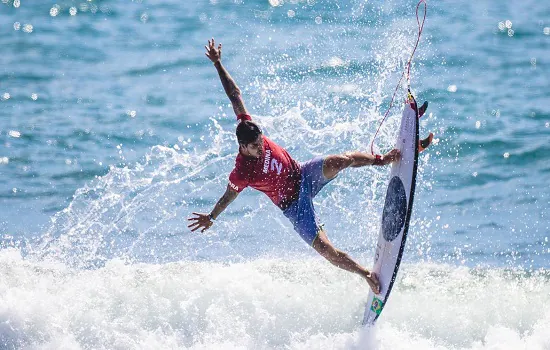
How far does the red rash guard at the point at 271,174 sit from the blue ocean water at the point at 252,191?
1.37 metres

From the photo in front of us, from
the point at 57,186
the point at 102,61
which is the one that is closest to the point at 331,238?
the point at 57,186

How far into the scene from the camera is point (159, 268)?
898 centimetres

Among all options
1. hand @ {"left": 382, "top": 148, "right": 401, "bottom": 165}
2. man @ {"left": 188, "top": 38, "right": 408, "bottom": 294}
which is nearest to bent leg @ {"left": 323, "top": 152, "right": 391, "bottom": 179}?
man @ {"left": 188, "top": 38, "right": 408, "bottom": 294}

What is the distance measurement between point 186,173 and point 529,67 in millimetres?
6716

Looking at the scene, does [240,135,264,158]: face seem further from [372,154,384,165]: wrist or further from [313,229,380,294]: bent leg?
[372,154,384,165]: wrist

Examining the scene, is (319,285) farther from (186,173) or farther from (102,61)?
(102,61)

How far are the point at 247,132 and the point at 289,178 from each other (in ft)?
2.51

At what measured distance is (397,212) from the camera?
24.7ft

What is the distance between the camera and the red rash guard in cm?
703

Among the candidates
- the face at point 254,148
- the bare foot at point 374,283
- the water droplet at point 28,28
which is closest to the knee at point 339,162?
the face at point 254,148

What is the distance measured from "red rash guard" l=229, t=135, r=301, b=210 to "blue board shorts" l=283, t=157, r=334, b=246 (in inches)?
2.2

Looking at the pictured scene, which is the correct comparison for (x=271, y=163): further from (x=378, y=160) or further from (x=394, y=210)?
(x=394, y=210)

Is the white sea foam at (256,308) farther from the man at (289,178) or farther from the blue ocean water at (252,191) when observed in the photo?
the man at (289,178)

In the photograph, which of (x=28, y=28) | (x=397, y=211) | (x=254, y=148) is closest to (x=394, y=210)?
(x=397, y=211)
